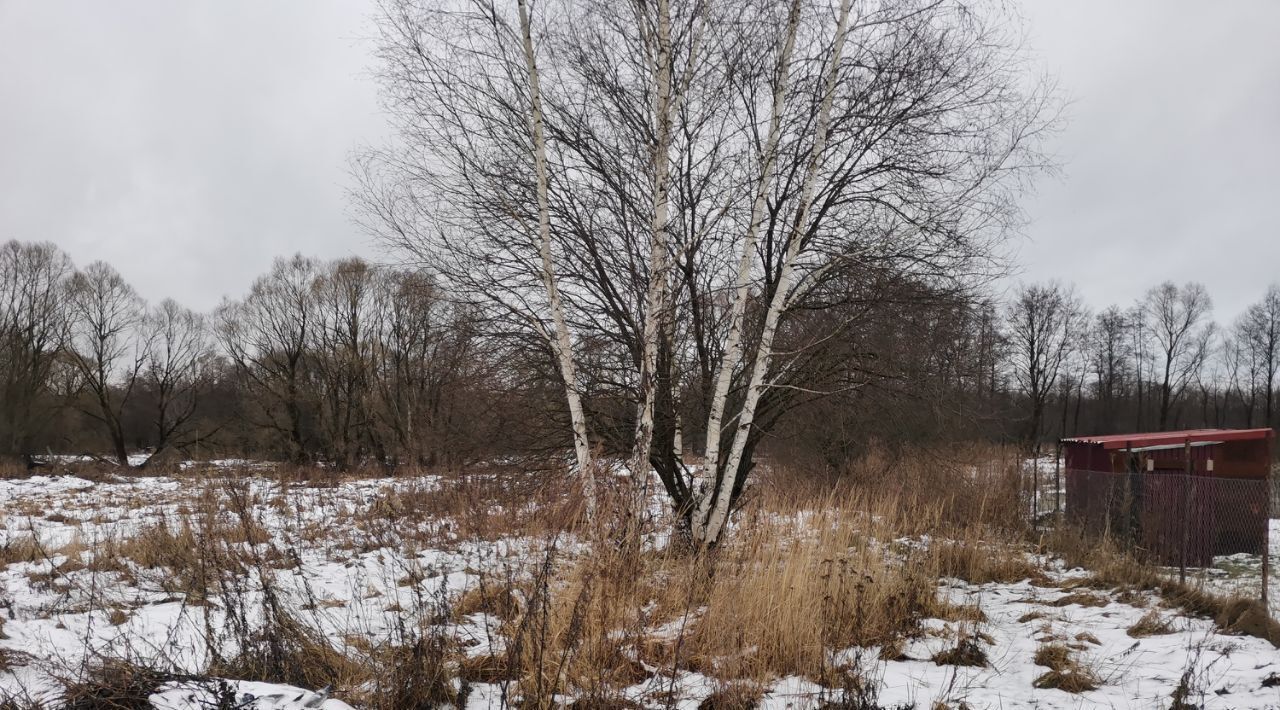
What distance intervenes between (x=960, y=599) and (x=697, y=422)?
3000 millimetres

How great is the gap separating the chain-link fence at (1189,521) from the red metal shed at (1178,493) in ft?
0.04

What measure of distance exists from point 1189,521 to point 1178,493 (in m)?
0.36

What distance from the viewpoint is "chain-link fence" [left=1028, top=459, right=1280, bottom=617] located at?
7789 millimetres

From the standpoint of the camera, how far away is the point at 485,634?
458 cm

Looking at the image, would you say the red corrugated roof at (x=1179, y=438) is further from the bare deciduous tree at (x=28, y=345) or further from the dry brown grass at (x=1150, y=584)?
the bare deciduous tree at (x=28, y=345)

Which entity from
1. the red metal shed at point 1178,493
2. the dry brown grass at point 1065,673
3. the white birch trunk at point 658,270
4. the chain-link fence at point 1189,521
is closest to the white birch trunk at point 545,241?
the white birch trunk at point 658,270

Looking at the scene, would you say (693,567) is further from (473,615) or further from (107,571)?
(107,571)

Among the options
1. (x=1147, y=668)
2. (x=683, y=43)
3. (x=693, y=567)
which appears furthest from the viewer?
(x=683, y=43)

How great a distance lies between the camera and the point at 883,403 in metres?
7.71

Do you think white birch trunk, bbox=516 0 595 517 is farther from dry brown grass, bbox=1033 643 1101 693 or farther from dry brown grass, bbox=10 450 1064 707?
dry brown grass, bbox=1033 643 1101 693

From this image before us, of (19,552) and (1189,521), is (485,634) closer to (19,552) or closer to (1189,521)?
(19,552)

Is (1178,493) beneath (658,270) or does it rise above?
beneath

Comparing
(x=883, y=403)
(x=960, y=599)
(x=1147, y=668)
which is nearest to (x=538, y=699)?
(x=1147, y=668)

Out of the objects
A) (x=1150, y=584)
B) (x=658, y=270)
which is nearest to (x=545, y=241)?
(x=658, y=270)
